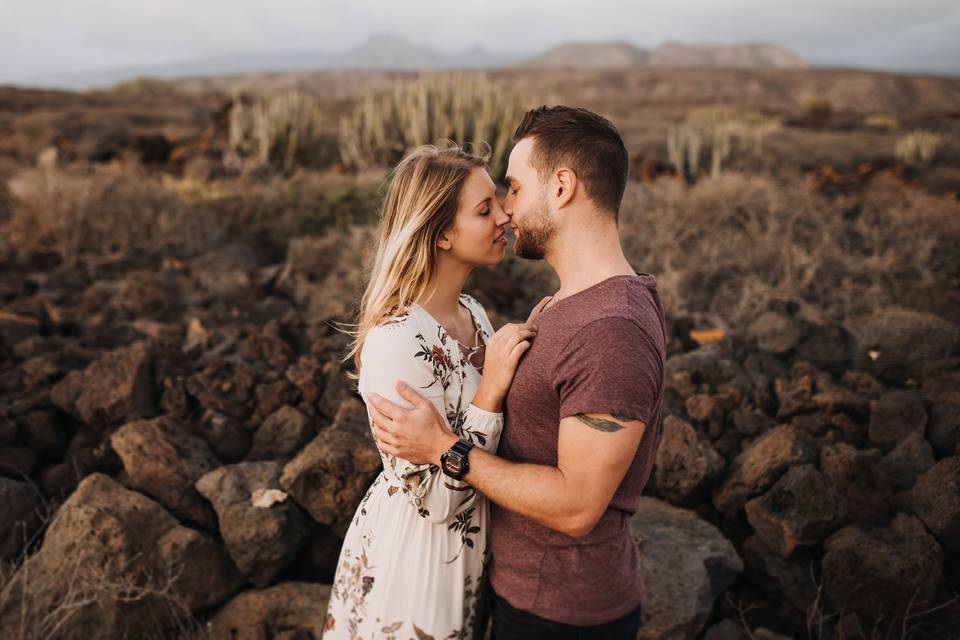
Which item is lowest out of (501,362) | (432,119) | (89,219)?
(89,219)

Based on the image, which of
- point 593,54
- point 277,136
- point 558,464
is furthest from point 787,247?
point 593,54

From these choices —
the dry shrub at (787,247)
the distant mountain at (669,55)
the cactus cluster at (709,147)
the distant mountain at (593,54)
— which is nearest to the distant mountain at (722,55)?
the distant mountain at (669,55)

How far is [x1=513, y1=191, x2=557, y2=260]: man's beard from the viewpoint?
197 cm

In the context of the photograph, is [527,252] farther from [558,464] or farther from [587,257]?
[558,464]

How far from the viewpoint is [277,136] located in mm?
12547

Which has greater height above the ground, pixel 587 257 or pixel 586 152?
pixel 586 152

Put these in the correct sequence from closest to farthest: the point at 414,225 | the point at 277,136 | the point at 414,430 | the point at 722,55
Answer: the point at 414,430 → the point at 414,225 → the point at 277,136 → the point at 722,55

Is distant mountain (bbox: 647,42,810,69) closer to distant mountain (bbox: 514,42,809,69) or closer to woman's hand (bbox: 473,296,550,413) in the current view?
distant mountain (bbox: 514,42,809,69)

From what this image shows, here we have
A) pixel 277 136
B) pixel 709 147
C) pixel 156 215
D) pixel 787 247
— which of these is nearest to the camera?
pixel 787 247

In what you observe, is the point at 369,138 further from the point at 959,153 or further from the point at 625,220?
the point at 959,153

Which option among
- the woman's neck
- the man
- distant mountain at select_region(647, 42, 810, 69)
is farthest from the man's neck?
distant mountain at select_region(647, 42, 810, 69)

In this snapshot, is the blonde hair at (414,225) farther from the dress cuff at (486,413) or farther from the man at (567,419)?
the dress cuff at (486,413)

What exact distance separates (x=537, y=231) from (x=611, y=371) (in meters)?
0.55

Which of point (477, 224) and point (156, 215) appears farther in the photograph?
point (156, 215)
